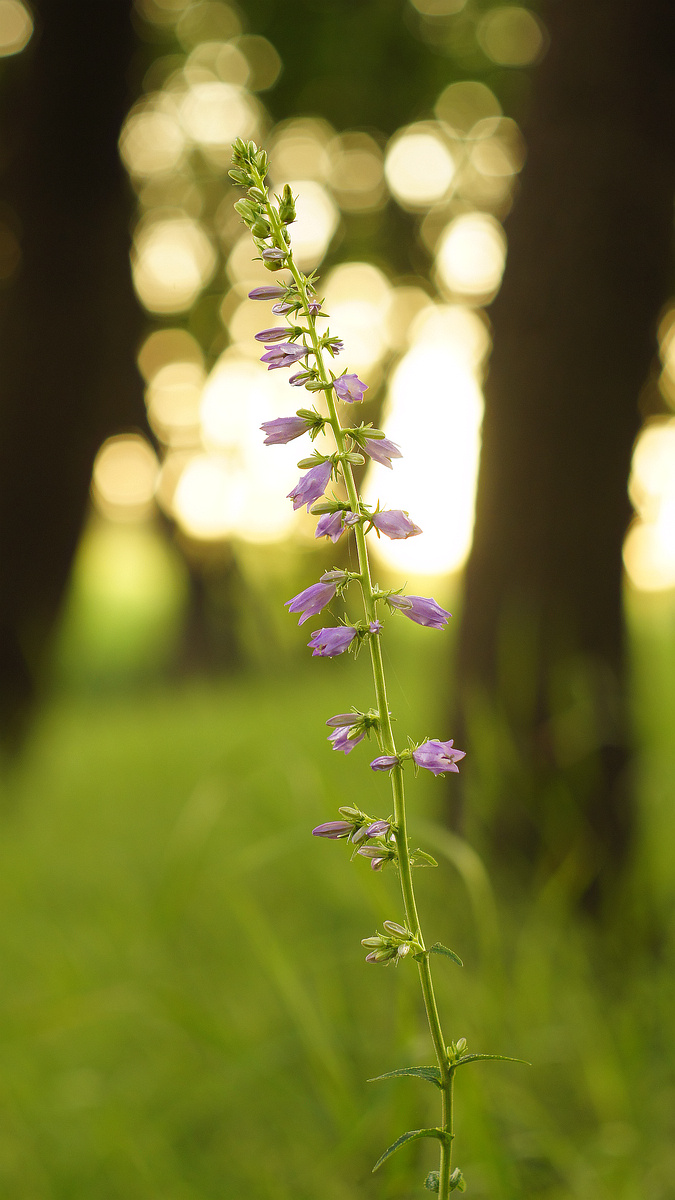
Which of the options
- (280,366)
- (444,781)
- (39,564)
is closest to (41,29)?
(39,564)

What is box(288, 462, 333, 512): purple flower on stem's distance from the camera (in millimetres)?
804

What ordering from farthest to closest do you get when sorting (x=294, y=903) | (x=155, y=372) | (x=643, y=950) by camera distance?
1. (x=155, y=372)
2. (x=294, y=903)
3. (x=643, y=950)

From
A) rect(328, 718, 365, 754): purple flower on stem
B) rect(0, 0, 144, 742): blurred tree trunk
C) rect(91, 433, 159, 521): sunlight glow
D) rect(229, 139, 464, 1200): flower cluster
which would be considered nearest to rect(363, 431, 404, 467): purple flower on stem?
rect(229, 139, 464, 1200): flower cluster

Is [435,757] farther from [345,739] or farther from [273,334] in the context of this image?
[273,334]

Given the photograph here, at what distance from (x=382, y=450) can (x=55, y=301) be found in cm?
570

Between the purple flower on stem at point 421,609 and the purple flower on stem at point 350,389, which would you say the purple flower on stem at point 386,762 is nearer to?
the purple flower on stem at point 421,609

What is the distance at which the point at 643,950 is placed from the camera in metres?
3.18

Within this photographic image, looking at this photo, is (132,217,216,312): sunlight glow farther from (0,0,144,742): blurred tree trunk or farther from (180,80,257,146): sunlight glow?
(0,0,144,742): blurred tree trunk

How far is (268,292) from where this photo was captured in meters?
0.90

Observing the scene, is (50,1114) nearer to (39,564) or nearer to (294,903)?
(294,903)

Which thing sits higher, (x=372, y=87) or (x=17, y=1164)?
(x=372, y=87)

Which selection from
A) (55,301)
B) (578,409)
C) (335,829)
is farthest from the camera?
(55,301)

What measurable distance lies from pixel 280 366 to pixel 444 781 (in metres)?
3.64

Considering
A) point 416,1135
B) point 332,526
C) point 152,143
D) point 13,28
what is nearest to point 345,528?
point 332,526
